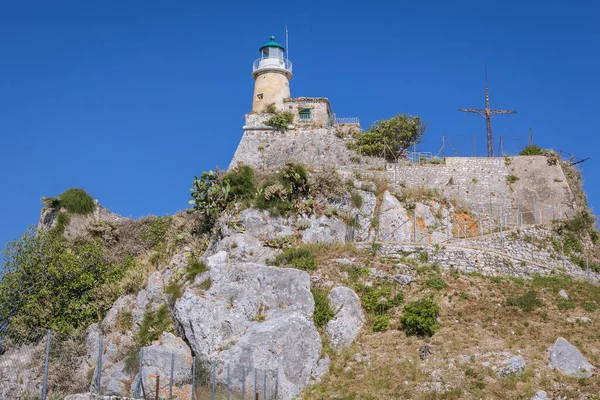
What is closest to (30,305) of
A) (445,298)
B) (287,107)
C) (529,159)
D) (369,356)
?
(369,356)

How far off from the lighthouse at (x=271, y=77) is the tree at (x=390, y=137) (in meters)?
6.08

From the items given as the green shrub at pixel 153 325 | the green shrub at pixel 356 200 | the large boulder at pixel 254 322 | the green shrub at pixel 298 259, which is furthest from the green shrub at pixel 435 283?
the green shrub at pixel 153 325

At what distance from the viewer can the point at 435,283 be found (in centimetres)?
2642

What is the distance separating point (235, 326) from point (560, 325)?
429 inches

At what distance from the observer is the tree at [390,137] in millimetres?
40125

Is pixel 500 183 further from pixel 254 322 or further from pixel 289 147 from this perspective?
pixel 254 322

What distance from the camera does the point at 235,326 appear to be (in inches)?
948

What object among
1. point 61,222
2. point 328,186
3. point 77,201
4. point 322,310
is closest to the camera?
point 322,310

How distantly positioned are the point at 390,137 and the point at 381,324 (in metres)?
18.0

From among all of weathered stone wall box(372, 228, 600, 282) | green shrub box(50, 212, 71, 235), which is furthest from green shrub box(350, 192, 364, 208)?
green shrub box(50, 212, 71, 235)

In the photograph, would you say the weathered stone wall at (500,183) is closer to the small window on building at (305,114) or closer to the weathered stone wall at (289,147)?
the weathered stone wall at (289,147)

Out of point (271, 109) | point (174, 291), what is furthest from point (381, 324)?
point (271, 109)

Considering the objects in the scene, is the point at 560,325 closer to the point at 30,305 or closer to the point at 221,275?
the point at 221,275

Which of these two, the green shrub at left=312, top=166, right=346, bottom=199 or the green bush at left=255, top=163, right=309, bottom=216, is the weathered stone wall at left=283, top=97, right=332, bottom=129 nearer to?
the green shrub at left=312, top=166, right=346, bottom=199
